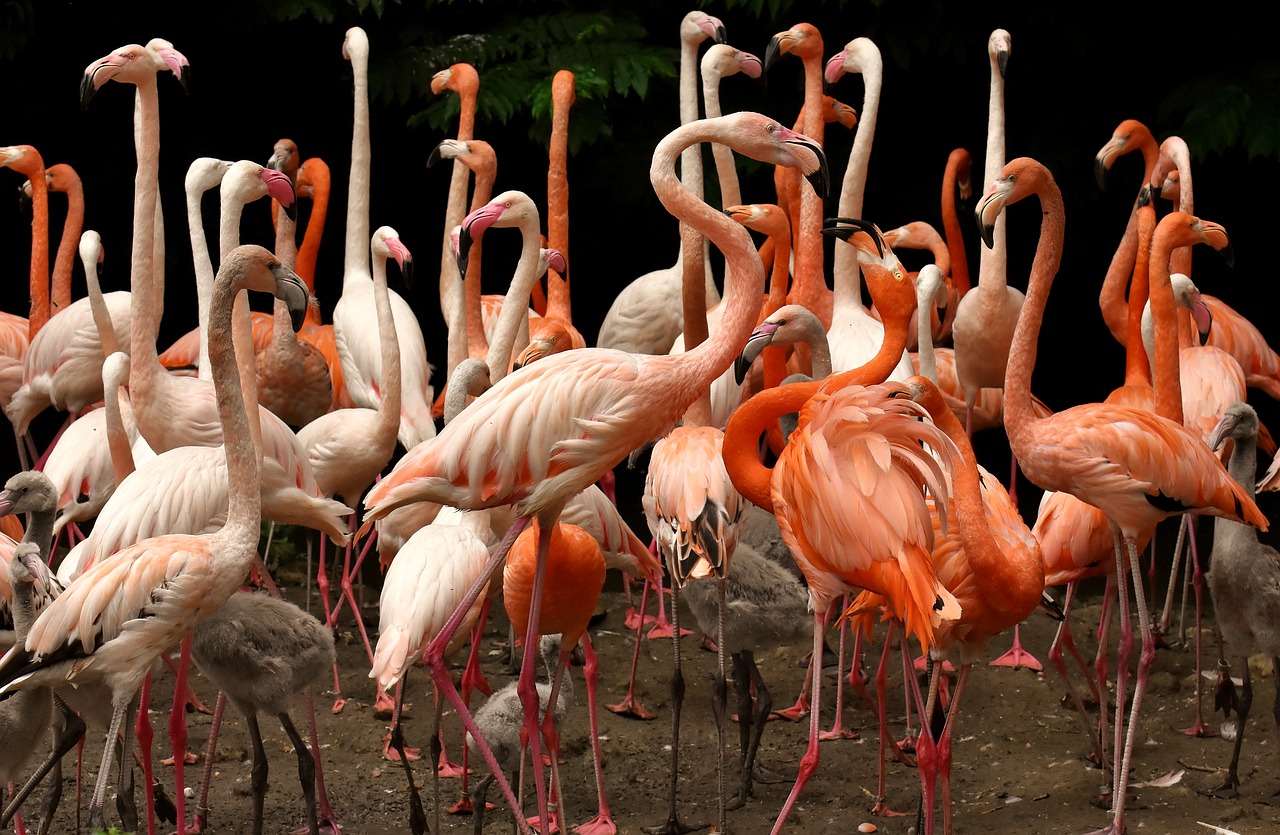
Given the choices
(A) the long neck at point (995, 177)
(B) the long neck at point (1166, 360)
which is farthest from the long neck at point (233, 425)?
(A) the long neck at point (995, 177)

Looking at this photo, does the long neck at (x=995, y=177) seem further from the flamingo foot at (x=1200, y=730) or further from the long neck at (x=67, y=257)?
the long neck at (x=67, y=257)

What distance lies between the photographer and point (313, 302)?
6.82 metres

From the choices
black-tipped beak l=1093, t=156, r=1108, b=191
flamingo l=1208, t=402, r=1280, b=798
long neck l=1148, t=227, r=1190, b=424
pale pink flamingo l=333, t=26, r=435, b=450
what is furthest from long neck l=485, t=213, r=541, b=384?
black-tipped beak l=1093, t=156, r=1108, b=191

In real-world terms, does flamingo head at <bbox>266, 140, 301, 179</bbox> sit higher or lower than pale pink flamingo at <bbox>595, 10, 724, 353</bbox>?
higher

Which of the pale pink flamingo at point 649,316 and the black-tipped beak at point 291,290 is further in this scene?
the pale pink flamingo at point 649,316

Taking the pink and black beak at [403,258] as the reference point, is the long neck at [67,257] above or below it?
below

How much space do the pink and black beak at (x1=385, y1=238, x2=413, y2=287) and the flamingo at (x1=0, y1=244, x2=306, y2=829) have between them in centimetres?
161

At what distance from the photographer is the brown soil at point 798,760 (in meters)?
Result: 4.28

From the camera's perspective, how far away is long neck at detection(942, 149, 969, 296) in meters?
6.87

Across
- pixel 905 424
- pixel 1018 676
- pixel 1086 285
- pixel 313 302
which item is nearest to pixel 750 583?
pixel 905 424

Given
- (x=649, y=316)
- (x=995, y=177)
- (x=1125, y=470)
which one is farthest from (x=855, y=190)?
(x=1125, y=470)

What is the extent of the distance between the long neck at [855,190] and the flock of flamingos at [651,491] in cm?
2

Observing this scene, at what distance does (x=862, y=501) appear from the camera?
3.56m

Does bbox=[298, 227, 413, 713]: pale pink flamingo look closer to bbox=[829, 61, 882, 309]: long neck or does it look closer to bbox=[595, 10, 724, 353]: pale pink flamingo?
bbox=[595, 10, 724, 353]: pale pink flamingo
